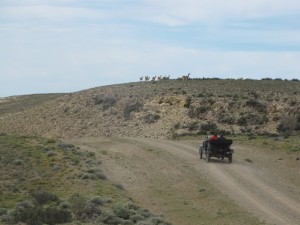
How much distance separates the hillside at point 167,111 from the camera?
2052 inches

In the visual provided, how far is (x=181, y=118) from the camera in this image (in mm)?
54719

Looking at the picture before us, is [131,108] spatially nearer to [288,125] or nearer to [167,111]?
[167,111]

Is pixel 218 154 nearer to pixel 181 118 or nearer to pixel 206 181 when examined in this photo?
pixel 206 181

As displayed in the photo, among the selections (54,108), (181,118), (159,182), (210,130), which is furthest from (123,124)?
(159,182)

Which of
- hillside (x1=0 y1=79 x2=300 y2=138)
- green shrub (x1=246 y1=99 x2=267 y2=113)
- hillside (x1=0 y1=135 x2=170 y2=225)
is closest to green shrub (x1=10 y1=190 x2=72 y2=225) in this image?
hillside (x1=0 y1=135 x2=170 y2=225)

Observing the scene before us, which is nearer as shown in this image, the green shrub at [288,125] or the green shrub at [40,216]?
the green shrub at [40,216]

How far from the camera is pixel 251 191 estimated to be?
22266mm

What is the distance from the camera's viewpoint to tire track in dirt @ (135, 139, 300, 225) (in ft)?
59.6

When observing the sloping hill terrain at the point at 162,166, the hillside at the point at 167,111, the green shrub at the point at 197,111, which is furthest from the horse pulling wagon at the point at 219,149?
the green shrub at the point at 197,111

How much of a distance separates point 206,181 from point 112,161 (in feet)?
25.6

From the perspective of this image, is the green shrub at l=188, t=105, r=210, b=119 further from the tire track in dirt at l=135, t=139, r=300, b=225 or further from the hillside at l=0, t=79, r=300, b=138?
the tire track in dirt at l=135, t=139, r=300, b=225

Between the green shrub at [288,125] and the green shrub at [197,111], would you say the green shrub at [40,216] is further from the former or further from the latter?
the green shrub at [197,111]

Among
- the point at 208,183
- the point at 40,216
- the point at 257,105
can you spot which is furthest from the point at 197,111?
the point at 40,216

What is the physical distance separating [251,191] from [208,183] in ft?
7.53
